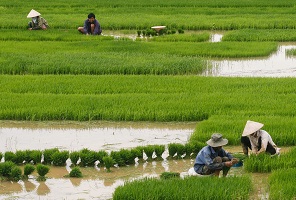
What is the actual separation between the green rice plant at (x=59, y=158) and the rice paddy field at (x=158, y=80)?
0.59 meters

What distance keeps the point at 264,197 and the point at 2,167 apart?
2618 mm

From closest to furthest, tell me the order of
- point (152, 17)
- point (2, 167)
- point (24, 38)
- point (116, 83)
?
point (2, 167)
point (116, 83)
point (24, 38)
point (152, 17)

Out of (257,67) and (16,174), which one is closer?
(16,174)

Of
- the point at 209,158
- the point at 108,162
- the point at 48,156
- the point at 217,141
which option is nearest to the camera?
the point at 217,141

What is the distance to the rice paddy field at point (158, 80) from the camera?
873 cm

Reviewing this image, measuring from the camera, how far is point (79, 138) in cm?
A: 938

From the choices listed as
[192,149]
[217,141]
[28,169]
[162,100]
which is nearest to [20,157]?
[28,169]

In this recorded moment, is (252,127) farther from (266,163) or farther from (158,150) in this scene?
(158,150)

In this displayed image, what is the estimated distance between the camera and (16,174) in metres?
7.61

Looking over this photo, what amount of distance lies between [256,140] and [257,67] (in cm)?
642

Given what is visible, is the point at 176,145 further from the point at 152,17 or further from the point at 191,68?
the point at 152,17

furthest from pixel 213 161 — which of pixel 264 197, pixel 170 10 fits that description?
pixel 170 10

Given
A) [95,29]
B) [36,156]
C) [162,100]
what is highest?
[95,29]

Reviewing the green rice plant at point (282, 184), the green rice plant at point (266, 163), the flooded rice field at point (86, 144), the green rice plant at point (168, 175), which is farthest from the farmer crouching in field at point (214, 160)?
the flooded rice field at point (86, 144)
